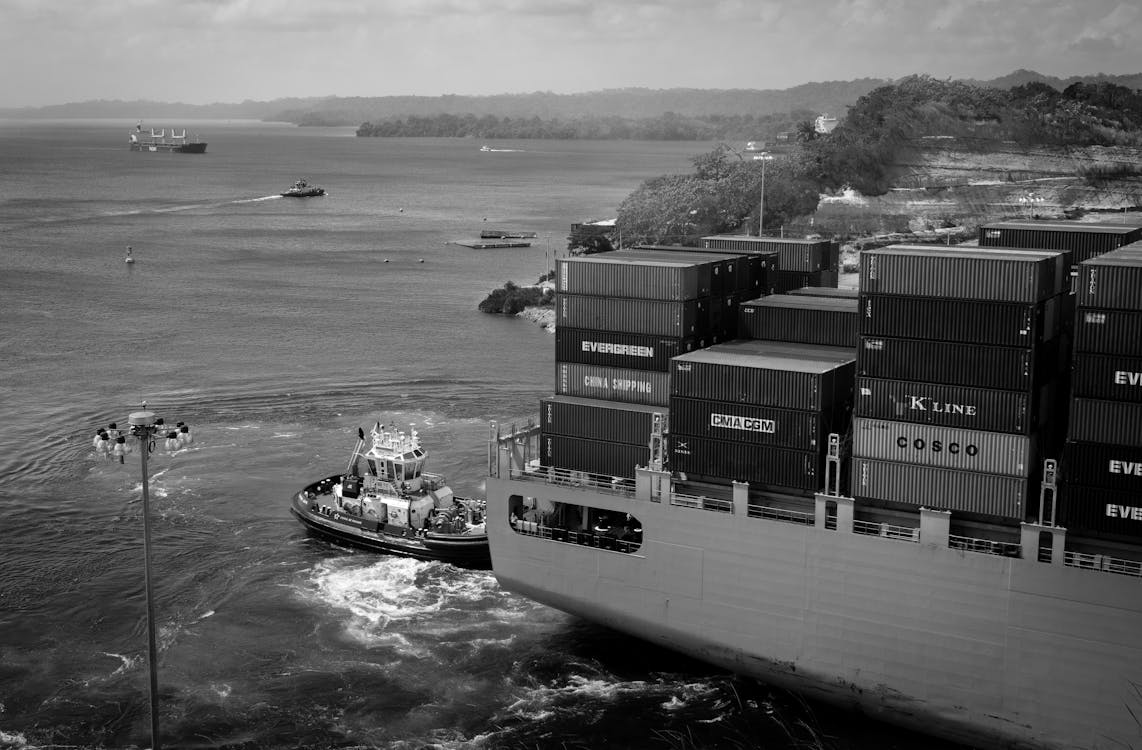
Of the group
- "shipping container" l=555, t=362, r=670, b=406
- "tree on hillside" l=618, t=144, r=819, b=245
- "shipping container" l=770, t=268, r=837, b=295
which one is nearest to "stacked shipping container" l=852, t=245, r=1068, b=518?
"shipping container" l=555, t=362, r=670, b=406

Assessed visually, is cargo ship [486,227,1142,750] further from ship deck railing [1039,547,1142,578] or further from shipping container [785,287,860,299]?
shipping container [785,287,860,299]

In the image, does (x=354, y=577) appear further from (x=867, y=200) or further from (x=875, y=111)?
(x=875, y=111)

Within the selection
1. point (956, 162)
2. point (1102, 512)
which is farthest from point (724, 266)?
point (956, 162)

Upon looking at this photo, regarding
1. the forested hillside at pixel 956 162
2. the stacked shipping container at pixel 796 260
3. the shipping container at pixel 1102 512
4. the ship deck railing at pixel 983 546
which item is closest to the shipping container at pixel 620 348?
the stacked shipping container at pixel 796 260

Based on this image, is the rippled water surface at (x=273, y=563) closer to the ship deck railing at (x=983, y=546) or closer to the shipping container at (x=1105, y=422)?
the ship deck railing at (x=983, y=546)

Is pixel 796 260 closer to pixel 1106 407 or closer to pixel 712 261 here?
pixel 712 261

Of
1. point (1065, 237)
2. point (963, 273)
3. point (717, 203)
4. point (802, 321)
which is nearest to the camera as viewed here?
point (963, 273)
